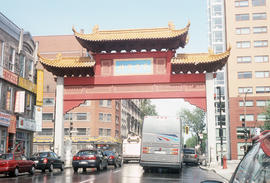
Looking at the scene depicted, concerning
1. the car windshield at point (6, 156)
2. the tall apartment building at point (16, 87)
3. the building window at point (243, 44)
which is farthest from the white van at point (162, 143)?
the building window at point (243, 44)

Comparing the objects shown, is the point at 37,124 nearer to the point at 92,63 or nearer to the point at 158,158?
the point at 92,63

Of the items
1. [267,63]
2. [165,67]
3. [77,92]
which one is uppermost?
[267,63]

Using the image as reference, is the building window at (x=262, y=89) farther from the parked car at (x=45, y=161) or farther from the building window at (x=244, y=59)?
the parked car at (x=45, y=161)

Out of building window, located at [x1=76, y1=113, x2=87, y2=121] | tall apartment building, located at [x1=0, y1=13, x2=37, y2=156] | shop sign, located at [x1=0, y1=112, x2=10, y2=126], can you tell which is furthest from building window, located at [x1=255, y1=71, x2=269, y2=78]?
shop sign, located at [x1=0, y1=112, x2=10, y2=126]

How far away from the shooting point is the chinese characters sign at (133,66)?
27.8 metres

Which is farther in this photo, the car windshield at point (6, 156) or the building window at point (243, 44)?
the building window at point (243, 44)

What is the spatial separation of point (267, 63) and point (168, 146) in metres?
49.5

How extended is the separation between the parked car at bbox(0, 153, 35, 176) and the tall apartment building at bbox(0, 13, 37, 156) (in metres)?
8.20

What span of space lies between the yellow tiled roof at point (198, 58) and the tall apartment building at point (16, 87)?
13.9 m

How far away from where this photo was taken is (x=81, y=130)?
224 ft

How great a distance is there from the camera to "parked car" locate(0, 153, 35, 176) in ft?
58.2

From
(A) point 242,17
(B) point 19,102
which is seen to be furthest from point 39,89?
(A) point 242,17

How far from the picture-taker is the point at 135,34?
28.0 meters

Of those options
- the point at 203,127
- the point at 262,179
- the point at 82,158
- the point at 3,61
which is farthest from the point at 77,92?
the point at 203,127
